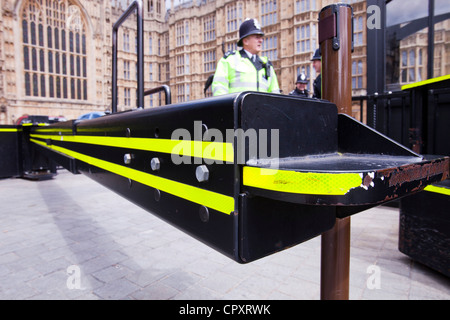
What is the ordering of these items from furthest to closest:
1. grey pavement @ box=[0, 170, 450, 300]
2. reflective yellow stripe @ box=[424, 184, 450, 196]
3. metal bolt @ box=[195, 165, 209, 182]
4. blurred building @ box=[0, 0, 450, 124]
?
blurred building @ box=[0, 0, 450, 124] < reflective yellow stripe @ box=[424, 184, 450, 196] < grey pavement @ box=[0, 170, 450, 300] < metal bolt @ box=[195, 165, 209, 182]

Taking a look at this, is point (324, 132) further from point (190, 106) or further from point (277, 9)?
point (277, 9)

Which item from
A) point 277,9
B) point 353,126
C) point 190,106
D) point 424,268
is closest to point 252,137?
point 190,106

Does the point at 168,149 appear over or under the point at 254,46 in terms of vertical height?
under

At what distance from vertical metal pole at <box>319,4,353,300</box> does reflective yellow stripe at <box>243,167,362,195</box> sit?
37cm

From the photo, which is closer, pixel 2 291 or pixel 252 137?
pixel 252 137

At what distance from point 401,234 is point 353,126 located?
80.7 inches

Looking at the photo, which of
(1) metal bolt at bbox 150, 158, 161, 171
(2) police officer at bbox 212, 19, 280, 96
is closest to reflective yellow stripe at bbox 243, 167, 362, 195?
(1) metal bolt at bbox 150, 158, 161, 171

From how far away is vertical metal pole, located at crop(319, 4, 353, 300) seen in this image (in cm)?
81

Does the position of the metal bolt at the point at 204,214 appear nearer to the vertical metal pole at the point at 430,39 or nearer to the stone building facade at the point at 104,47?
the vertical metal pole at the point at 430,39

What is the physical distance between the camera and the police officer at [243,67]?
106 inches

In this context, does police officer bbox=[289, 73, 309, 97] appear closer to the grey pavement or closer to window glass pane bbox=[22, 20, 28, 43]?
the grey pavement

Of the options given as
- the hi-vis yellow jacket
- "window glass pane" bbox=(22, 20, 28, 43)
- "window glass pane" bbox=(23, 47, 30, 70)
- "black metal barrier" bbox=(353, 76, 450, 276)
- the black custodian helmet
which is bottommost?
"black metal barrier" bbox=(353, 76, 450, 276)

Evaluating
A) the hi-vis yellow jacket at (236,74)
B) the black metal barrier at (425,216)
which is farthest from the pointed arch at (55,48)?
the black metal barrier at (425,216)
